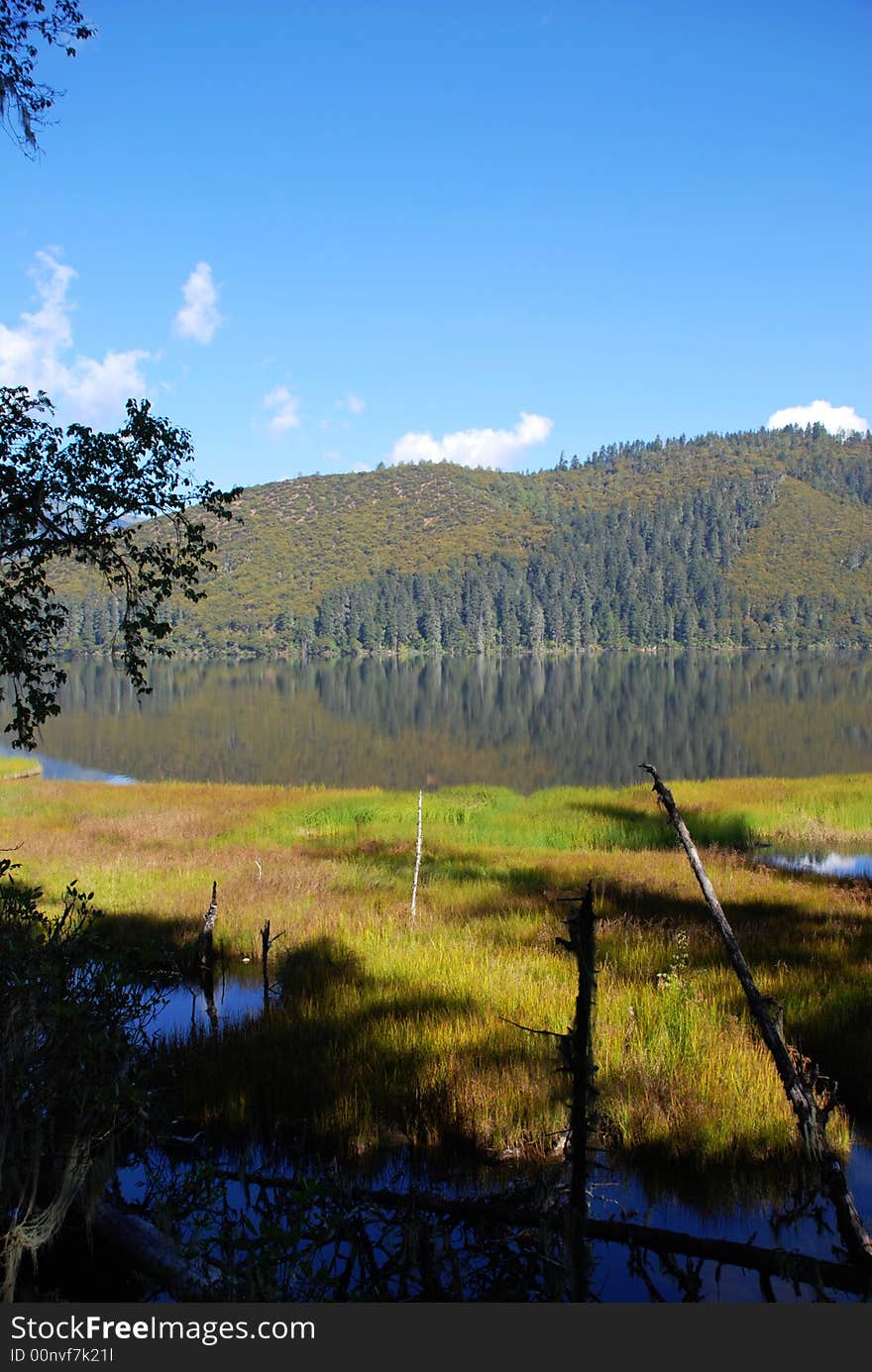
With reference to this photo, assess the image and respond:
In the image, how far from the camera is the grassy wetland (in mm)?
8039

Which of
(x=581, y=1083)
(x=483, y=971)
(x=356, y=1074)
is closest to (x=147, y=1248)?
(x=581, y=1083)

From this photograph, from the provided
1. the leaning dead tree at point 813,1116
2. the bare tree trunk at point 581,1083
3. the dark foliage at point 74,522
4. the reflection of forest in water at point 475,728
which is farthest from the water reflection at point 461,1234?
the reflection of forest in water at point 475,728

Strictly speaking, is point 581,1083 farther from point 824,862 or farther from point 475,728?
point 475,728

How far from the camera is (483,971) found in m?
11.5

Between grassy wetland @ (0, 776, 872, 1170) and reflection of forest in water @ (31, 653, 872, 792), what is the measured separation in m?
17.6

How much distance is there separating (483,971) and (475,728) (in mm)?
55207

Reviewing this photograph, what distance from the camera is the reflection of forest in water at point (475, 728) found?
46.6 m

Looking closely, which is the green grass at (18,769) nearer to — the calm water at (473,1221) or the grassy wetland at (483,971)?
the grassy wetland at (483,971)

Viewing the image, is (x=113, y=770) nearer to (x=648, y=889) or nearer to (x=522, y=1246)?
(x=648, y=889)

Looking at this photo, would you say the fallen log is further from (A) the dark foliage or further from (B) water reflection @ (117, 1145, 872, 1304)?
(A) the dark foliage

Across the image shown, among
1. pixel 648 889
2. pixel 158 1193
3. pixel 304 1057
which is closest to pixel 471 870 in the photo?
pixel 648 889

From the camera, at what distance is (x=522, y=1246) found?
5512mm

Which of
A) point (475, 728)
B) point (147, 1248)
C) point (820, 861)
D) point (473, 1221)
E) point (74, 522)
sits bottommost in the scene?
point (820, 861)

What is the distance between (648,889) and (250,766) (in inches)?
1366
